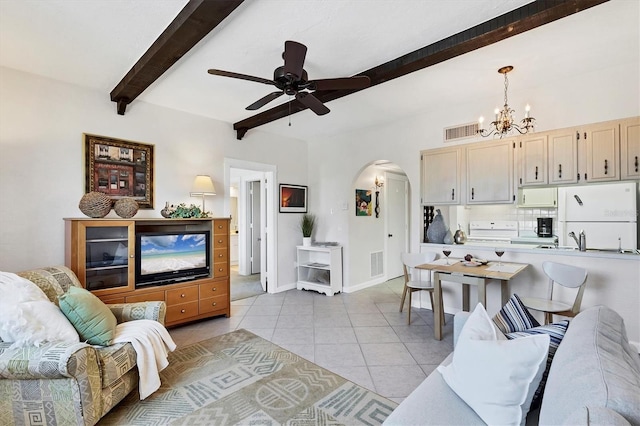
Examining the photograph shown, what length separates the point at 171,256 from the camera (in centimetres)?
364

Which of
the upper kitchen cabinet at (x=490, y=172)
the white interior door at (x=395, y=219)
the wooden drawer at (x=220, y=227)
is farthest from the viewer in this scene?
the white interior door at (x=395, y=219)

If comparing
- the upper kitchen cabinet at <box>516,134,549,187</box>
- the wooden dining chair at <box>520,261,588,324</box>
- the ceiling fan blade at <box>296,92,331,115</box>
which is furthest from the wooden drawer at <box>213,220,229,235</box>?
the upper kitchen cabinet at <box>516,134,549,187</box>

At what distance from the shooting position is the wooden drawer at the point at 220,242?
3.89 m

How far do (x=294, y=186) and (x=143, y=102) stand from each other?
264 centimetres

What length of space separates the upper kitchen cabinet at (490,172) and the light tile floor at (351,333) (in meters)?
1.63

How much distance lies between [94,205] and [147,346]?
1.64 metres

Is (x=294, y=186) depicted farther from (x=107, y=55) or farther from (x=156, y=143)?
(x=107, y=55)

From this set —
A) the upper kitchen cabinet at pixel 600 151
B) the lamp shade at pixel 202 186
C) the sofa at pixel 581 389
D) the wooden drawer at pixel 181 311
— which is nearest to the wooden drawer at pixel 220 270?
the wooden drawer at pixel 181 311

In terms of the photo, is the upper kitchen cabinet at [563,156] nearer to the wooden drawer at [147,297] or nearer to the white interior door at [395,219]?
the white interior door at [395,219]

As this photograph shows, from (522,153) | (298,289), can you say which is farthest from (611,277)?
(298,289)

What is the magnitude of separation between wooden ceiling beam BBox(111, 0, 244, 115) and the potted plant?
10.5 ft

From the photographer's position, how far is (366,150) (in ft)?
16.2

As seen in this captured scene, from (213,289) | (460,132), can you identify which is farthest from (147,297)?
(460,132)

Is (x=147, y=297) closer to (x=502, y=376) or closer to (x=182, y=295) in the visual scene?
(x=182, y=295)
